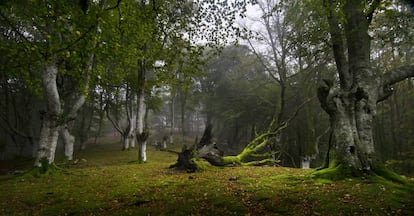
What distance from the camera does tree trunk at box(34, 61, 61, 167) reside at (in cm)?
1159

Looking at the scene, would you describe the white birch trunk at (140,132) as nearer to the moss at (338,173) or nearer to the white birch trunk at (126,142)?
the white birch trunk at (126,142)

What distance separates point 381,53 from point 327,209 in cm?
2237

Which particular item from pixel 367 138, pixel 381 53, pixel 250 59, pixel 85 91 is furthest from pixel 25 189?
pixel 381 53

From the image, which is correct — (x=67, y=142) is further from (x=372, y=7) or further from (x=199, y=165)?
(x=372, y=7)

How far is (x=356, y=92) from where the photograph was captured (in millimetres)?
7789

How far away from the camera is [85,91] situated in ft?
41.3

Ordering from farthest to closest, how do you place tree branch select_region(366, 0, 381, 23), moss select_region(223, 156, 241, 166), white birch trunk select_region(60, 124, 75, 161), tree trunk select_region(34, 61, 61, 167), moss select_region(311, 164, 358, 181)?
white birch trunk select_region(60, 124, 75, 161) → moss select_region(223, 156, 241, 166) → tree trunk select_region(34, 61, 61, 167) → moss select_region(311, 164, 358, 181) → tree branch select_region(366, 0, 381, 23)

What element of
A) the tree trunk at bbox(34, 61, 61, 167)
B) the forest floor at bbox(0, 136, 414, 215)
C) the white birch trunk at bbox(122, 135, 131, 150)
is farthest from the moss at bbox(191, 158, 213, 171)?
the white birch trunk at bbox(122, 135, 131, 150)

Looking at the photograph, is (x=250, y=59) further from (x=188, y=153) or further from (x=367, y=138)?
(x=367, y=138)

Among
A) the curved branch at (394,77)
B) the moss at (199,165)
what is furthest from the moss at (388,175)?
the moss at (199,165)

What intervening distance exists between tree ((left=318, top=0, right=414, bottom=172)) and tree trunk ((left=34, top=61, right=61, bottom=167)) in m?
12.6

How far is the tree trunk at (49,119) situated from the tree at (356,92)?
41.2 feet

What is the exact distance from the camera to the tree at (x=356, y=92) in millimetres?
7430

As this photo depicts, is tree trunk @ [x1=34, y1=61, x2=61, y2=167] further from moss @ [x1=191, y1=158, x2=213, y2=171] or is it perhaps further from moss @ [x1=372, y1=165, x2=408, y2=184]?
moss @ [x1=372, y1=165, x2=408, y2=184]
